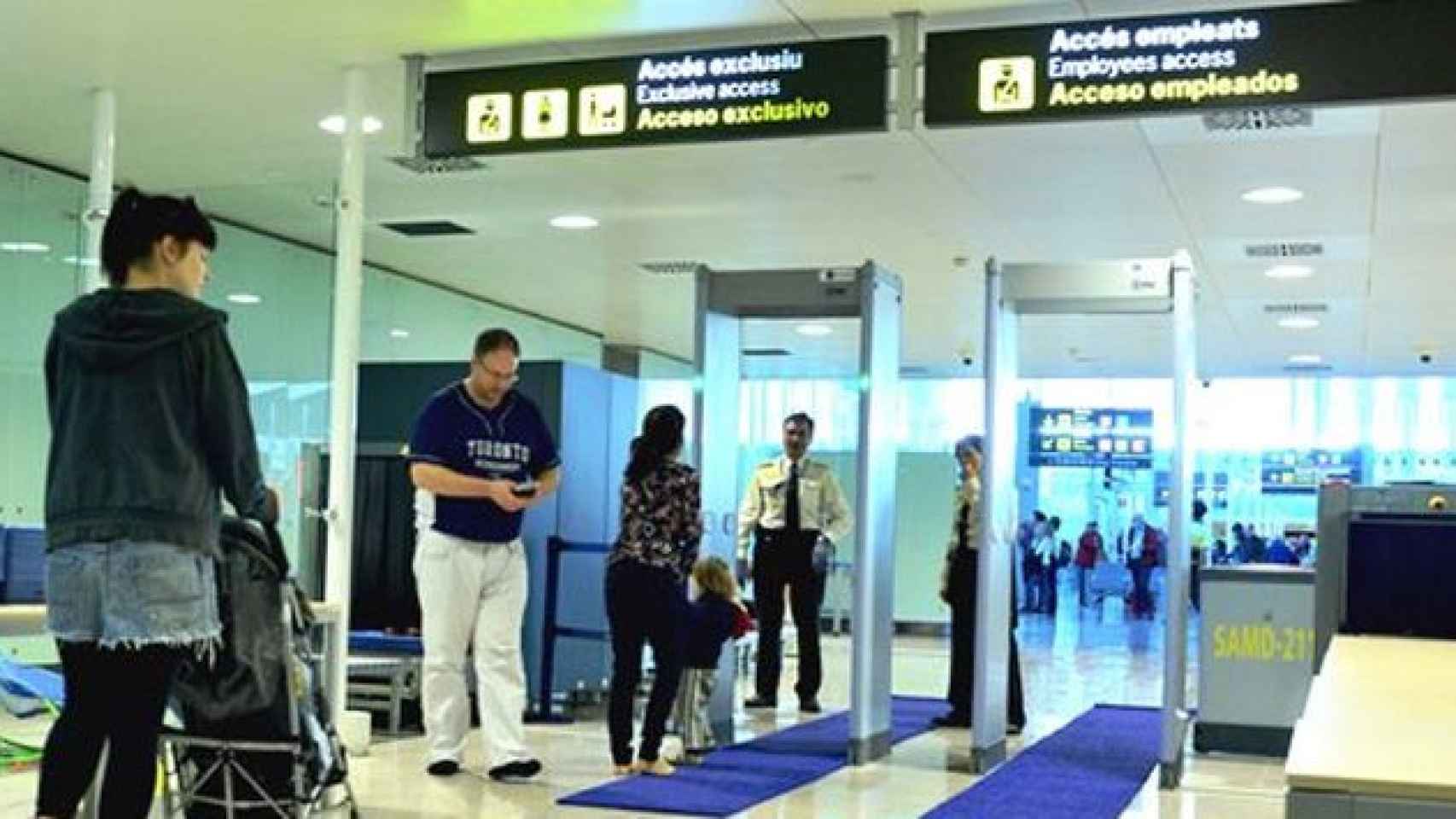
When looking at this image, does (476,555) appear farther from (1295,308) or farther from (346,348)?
(1295,308)

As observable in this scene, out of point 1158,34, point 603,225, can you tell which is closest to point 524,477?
point 1158,34

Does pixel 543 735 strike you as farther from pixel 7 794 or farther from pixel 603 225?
pixel 603 225

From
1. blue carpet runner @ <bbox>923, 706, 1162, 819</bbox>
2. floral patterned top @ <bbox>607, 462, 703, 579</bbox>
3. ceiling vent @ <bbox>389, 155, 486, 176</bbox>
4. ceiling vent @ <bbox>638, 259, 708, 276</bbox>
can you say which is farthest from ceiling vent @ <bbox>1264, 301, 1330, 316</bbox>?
floral patterned top @ <bbox>607, 462, 703, 579</bbox>

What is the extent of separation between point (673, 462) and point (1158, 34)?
2393 mm

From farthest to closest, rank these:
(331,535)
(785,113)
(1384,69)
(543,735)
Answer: (543,735) < (331,535) < (785,113) < (1384,69)

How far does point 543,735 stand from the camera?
7.23 m

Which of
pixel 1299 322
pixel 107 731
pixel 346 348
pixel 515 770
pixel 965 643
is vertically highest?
pixel 1299 322

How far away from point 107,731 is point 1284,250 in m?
8.97

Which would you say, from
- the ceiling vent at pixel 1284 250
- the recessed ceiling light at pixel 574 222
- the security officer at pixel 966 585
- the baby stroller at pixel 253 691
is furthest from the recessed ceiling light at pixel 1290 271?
the baby stroller at pixel 253 691

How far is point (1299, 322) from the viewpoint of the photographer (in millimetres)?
13891

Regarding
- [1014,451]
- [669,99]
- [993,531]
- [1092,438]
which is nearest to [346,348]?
[669,99]

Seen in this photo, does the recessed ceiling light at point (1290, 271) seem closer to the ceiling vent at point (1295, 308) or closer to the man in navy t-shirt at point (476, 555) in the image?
the ceiling vent at point (1295, 308)

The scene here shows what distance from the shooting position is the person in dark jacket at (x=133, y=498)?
299 centimetres

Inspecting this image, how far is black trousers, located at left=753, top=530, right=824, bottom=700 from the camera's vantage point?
870 centimetres
